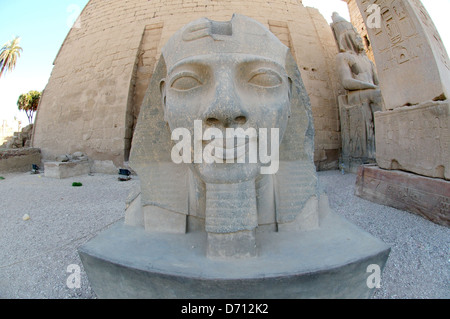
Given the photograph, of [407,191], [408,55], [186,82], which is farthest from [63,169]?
[408,55]

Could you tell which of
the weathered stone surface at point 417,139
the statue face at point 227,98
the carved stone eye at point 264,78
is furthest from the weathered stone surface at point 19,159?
the weathered stone surface at point 417,139

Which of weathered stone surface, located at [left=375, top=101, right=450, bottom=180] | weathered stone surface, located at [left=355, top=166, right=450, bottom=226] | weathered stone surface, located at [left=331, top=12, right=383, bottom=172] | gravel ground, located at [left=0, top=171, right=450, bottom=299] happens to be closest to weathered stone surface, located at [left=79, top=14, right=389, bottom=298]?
gravel ground, located at [left=0, top=171, right=450, bottom=299]

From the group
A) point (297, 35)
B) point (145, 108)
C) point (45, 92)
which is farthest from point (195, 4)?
point (145, 108)

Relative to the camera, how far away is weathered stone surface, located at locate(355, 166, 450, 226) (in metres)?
2.08

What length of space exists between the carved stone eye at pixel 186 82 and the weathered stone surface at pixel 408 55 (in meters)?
2.49

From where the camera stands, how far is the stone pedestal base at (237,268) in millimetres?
883

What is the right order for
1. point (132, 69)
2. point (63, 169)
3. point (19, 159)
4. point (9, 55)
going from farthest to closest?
point (9, 55), point (19, 159), point (132, 69), point (63, 169)

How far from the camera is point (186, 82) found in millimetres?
1090

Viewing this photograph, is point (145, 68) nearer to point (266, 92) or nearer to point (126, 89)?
point (126, 89)

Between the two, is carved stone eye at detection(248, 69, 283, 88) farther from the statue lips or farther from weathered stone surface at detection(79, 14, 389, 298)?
the statue lips

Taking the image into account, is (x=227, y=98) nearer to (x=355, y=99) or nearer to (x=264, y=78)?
(x=264, y=78)

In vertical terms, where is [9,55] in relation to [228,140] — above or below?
above

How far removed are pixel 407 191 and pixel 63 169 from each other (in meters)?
6.22

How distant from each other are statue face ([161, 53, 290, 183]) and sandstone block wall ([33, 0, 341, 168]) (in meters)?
4.91
